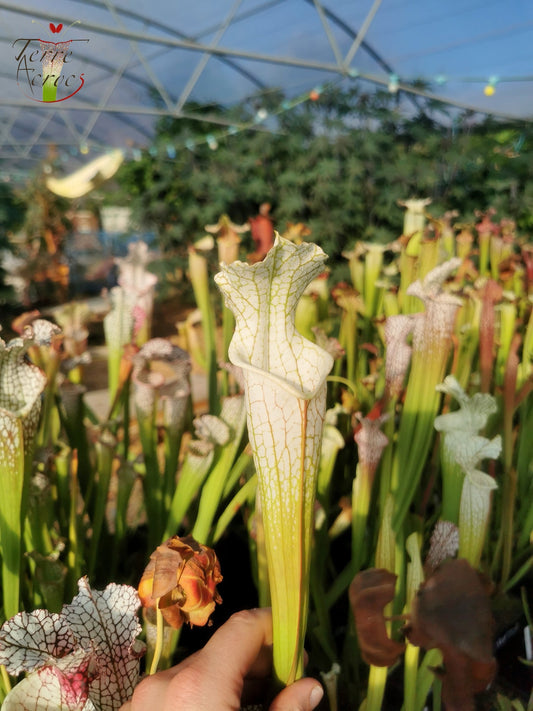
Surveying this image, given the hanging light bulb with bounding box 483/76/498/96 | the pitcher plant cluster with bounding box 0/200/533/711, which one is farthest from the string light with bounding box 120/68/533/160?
the pitcher plant cluster with bounding box 0/200/533/711

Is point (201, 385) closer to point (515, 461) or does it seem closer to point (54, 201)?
point (515, 461)

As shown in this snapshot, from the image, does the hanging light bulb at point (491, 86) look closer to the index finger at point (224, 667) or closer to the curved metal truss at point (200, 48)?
the curved metal truss at point (200, 48)

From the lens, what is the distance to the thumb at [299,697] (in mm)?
394

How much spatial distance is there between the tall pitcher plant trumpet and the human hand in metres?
0.02

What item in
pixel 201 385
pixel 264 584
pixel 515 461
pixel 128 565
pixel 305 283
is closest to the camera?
pixel 305 283

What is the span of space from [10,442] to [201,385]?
2512mm

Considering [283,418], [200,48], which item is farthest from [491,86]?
[283,418]

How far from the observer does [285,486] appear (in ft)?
1.39

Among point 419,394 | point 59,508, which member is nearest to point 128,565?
point 59,508

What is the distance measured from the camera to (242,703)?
47 centimetres

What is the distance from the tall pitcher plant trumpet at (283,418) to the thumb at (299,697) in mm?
20

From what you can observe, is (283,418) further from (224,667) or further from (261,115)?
(261,115)

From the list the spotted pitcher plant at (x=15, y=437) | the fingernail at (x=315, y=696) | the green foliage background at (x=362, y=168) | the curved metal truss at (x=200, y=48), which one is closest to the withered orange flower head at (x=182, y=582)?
the fingernail at (x=315, y=696)

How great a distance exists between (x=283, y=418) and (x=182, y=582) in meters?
0.15
